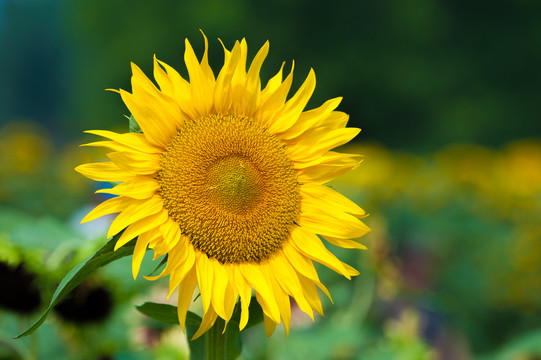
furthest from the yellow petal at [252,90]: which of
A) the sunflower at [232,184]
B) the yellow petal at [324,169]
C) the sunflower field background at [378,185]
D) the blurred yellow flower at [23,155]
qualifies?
the blurred yellow flower at [23,155]

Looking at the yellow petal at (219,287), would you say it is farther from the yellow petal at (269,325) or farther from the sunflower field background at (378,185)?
the sunflower field background at (378,185)

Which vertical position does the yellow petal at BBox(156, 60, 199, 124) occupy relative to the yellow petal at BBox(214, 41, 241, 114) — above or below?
below

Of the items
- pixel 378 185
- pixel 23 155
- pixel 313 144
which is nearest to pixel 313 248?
pixel 313 144

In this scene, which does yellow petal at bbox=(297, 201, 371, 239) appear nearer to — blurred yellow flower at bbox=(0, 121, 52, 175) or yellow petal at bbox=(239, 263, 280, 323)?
yellow petal at bbox=(239, 263, 280, 323)

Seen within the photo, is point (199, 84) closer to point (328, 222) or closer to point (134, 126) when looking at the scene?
point (134, 126)

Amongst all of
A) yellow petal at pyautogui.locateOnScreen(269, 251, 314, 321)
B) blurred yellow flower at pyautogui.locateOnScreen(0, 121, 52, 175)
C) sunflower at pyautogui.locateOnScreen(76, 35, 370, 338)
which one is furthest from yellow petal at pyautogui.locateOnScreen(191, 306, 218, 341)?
blurred yellow flower at pyautogui.locateOnScreen(0, 121, 52, 175)

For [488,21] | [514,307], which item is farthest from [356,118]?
[514,307]

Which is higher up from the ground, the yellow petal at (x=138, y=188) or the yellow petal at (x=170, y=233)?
the yellow petal at (x=138, y=188)

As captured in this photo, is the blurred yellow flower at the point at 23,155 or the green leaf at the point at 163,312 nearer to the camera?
the green leaf at the point at 163,312
